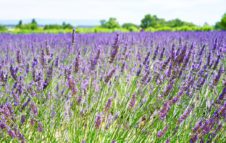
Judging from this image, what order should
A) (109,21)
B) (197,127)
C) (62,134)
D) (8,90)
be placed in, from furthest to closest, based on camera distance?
(109,21)
(8,90)
(62,134)
(197,127)

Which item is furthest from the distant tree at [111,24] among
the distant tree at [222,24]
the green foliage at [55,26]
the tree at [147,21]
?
the distant tree at [222,24]

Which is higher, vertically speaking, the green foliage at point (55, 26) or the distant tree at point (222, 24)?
the distant tree at point (222, 24)

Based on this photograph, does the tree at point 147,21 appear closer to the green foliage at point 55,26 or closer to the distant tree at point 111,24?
the distant tree at point 111,24

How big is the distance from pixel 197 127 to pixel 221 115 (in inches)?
7.6

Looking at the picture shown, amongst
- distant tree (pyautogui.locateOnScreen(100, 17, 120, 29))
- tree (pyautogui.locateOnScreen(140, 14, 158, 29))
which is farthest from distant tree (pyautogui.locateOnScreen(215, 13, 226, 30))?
tree (pyautogui.locateOnScreen(140, 14, 158, 29))

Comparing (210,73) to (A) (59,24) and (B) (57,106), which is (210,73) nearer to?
(B) (57,106)

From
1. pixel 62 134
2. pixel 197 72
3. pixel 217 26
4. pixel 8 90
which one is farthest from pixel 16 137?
pixel 217 26

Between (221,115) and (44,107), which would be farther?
(44,107)

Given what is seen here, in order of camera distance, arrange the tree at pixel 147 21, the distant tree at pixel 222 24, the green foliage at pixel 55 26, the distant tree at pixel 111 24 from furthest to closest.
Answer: the tree at pixel 147 21 → the distant tree at pixel 111 24 → the green foliage at pixel 55 26 → the distant tree at pixel 222 24

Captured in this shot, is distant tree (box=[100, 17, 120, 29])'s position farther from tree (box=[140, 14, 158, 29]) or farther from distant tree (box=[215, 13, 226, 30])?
distant tree (box=[215, 13, 226, 30])

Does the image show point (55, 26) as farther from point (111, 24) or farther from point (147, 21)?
point (147, 21)

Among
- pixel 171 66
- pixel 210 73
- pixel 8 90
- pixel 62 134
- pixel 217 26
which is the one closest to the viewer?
pixel 62 134

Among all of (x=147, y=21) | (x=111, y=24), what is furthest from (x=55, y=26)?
(x=147, y=21)

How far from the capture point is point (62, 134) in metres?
2.30
